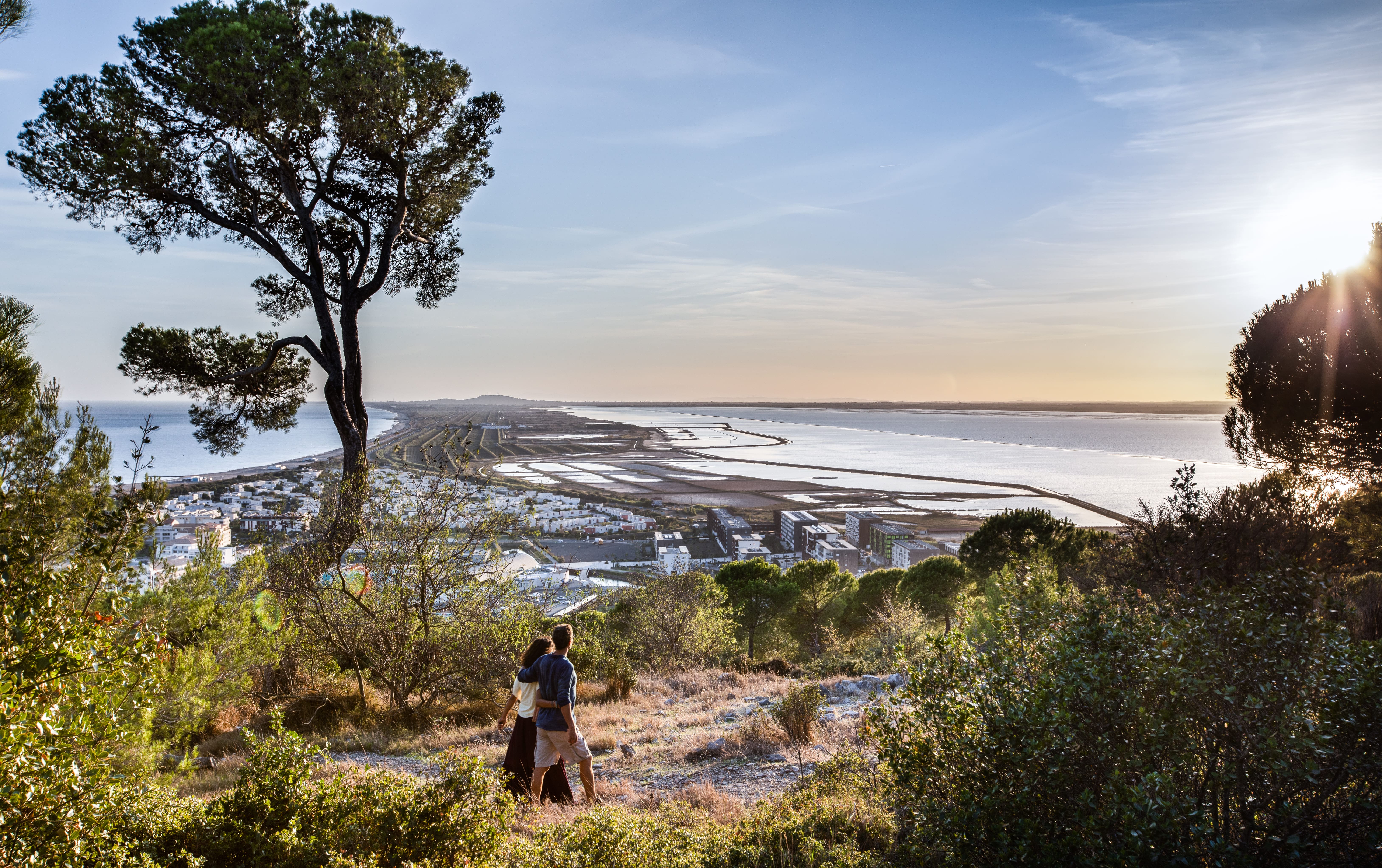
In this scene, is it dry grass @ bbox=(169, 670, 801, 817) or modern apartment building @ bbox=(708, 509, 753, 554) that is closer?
dry grass @ bbox=(169, 670, 801, 817)

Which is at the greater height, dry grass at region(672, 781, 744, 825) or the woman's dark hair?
the woman's dark hair

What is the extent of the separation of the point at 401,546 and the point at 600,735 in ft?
11.2

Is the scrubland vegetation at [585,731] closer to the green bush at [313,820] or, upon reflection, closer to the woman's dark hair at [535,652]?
the green bush at [313,820]

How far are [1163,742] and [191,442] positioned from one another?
70.1 m

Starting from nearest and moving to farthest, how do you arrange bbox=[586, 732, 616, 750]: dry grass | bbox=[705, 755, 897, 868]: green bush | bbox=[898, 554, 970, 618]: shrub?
bbox=[705, 755, 897, 868]: green bush
bbox=[586, 732, 616, 750]: dry grass
bbox=[898, 554, 970, 618]: shrub

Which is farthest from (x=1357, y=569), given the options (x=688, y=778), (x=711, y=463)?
(x=711, y=463)

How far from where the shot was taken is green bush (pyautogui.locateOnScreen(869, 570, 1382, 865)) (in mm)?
2611

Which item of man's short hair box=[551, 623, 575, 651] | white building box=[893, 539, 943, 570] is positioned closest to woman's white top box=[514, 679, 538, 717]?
man's short hair box=[551, 623, 575, 651]

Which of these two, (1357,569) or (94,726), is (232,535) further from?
(1357,569)

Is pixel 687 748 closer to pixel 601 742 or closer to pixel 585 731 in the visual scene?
pixel 601 742

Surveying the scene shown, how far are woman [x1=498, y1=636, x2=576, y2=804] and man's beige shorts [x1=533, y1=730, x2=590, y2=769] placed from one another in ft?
0.23

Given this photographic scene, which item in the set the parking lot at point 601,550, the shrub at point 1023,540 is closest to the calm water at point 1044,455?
the shrub at point 1023,540

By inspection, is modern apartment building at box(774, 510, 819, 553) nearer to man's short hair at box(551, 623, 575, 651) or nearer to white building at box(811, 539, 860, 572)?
white building at box(811, 539, 860, 572)

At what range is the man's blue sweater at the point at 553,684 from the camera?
550cm
